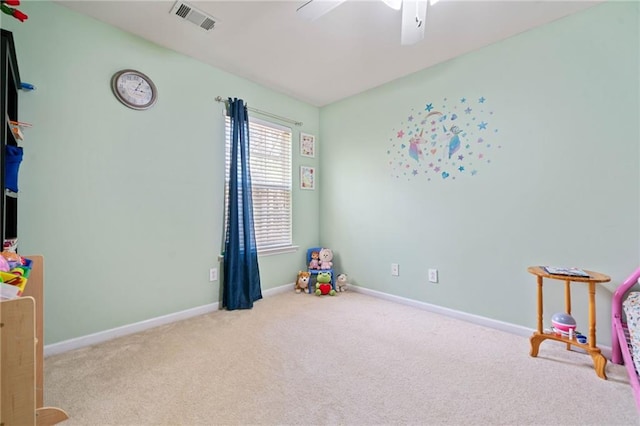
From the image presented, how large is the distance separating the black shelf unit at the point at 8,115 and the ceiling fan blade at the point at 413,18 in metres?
1.94

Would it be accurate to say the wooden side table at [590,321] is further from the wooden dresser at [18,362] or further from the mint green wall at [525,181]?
the wooden dresser at [18,362]

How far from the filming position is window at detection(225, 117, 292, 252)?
300cm

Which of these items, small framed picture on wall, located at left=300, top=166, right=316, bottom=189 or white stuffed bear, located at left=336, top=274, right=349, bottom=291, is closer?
white stuffed bear, located at left=336, top=274, right=349, bottom=291

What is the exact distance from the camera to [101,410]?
51.6 inches

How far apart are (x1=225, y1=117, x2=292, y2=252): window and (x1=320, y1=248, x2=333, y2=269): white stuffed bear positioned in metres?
0.43

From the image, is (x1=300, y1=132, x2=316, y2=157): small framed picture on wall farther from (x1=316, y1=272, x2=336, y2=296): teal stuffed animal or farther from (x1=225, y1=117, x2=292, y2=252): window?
(x1=316, y1=272, x2=336, y2=296): teal stuffed animal

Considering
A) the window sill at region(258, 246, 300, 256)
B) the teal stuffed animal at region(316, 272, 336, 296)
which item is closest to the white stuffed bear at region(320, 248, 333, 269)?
the teal stuffed animal at region(316, 272, 336, 296)

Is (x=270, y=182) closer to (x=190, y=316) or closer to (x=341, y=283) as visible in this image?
(x=341, y=283)

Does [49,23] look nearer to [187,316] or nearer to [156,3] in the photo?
[156,3]

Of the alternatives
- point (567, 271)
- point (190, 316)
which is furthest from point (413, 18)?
point (190, 316)

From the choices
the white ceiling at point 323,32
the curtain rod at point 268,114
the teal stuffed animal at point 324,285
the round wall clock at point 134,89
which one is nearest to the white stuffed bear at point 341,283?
the teal stuffed animal at point 324,285

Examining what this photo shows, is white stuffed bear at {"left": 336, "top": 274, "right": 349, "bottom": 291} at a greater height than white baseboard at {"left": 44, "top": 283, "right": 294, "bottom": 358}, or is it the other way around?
white stuffed bear at {"left": 336, "top": 274, "right": 349, "bottom": 291}

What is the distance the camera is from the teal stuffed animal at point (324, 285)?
3.11 metres

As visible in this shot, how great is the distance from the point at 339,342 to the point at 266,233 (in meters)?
1.51
